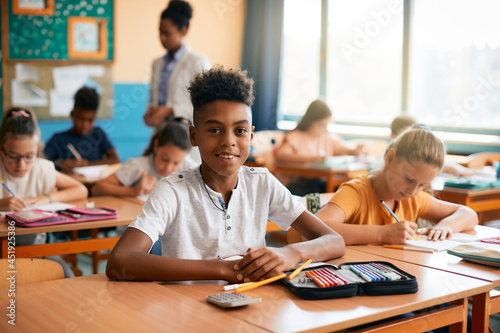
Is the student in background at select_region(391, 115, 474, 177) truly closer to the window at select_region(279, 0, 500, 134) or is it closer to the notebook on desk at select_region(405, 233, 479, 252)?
the notebook on desk at select_region(405, 233, 479, 252)

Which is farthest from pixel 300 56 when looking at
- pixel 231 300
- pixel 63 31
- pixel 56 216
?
pixel 231 300

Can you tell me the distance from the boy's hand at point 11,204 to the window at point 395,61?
13.5ft

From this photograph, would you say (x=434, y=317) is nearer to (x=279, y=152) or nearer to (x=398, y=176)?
(x=398, y=176)

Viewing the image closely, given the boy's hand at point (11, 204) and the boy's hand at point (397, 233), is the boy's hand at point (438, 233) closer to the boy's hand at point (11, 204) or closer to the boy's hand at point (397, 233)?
the boy's hand at point (397, 233)

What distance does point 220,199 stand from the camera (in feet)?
5.13

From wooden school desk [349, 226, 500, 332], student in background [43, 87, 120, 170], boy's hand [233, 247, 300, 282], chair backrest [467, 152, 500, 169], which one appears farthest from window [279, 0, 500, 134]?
boy's hand [233, 247, 300, 282]

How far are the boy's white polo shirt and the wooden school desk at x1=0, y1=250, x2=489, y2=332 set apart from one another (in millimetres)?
200

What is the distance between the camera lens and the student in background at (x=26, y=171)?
260 cm

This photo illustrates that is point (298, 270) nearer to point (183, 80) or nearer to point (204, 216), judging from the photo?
point (204, 216)

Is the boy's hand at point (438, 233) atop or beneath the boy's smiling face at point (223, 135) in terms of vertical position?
beneath

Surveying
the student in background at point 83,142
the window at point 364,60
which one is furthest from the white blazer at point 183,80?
the window at point 364,60

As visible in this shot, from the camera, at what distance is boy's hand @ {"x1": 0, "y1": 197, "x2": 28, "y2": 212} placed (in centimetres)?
238

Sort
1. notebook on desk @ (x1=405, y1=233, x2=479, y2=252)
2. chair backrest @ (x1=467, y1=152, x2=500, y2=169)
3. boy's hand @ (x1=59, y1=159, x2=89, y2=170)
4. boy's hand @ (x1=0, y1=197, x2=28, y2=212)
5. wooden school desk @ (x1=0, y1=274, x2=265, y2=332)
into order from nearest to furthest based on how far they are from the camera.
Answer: wooden school desk @ (x1=0, y1=274, x2=265, y2=332), notebook on desk @ (x1=405, y1=233, x2=479, y2=252), boy's hand @ (x1=0, y1=197, x2=28, y2=212), boy's hand @ (x1=59, y1=159, x2=89, y2=170), chair backrest @ (x1=467, y1=152, x2=500, y2=169)

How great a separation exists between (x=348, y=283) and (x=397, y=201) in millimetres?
931
